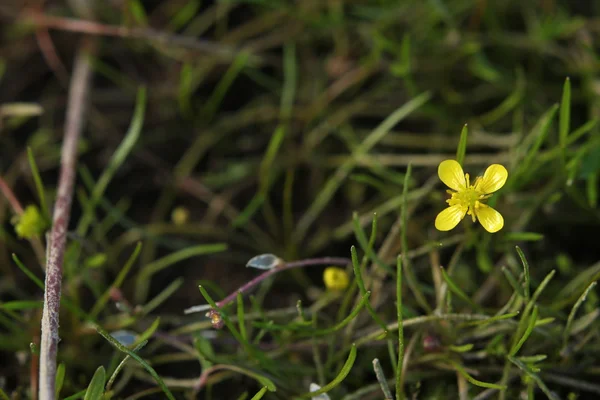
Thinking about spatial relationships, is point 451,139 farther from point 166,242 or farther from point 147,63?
point 147,63

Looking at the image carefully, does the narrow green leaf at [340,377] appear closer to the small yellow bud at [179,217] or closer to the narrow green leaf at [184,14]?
the small yellow bud at [179,217]

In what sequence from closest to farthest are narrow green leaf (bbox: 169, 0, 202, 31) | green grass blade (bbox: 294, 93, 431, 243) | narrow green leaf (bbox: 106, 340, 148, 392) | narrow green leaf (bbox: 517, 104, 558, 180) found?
narrow green leaf (bbox: 106, 340, 148, 392), narrow green leaf (bbox: 517, 104, 558, 180), green grass blade (bbox: 294, 93, 431, 243), narrow green leaf (bbox: 169, 0, 202, 31)

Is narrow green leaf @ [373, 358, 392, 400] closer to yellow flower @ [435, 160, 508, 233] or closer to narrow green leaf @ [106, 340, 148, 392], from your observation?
yellow flower @ [435, 160, 508, 233]

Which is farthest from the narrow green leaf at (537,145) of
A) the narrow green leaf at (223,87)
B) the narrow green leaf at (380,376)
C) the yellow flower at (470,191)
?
the narrow green leaf at (223,87)

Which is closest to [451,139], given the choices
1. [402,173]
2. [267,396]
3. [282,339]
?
[402,173]

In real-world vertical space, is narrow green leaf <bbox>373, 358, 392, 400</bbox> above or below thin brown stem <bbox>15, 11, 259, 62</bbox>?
below

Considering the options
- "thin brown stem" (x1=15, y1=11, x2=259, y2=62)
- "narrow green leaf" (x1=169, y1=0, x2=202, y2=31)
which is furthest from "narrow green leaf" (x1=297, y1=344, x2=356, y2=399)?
"narrow green leaf" (x1=169, y1=0, x2=202, y2=31)
